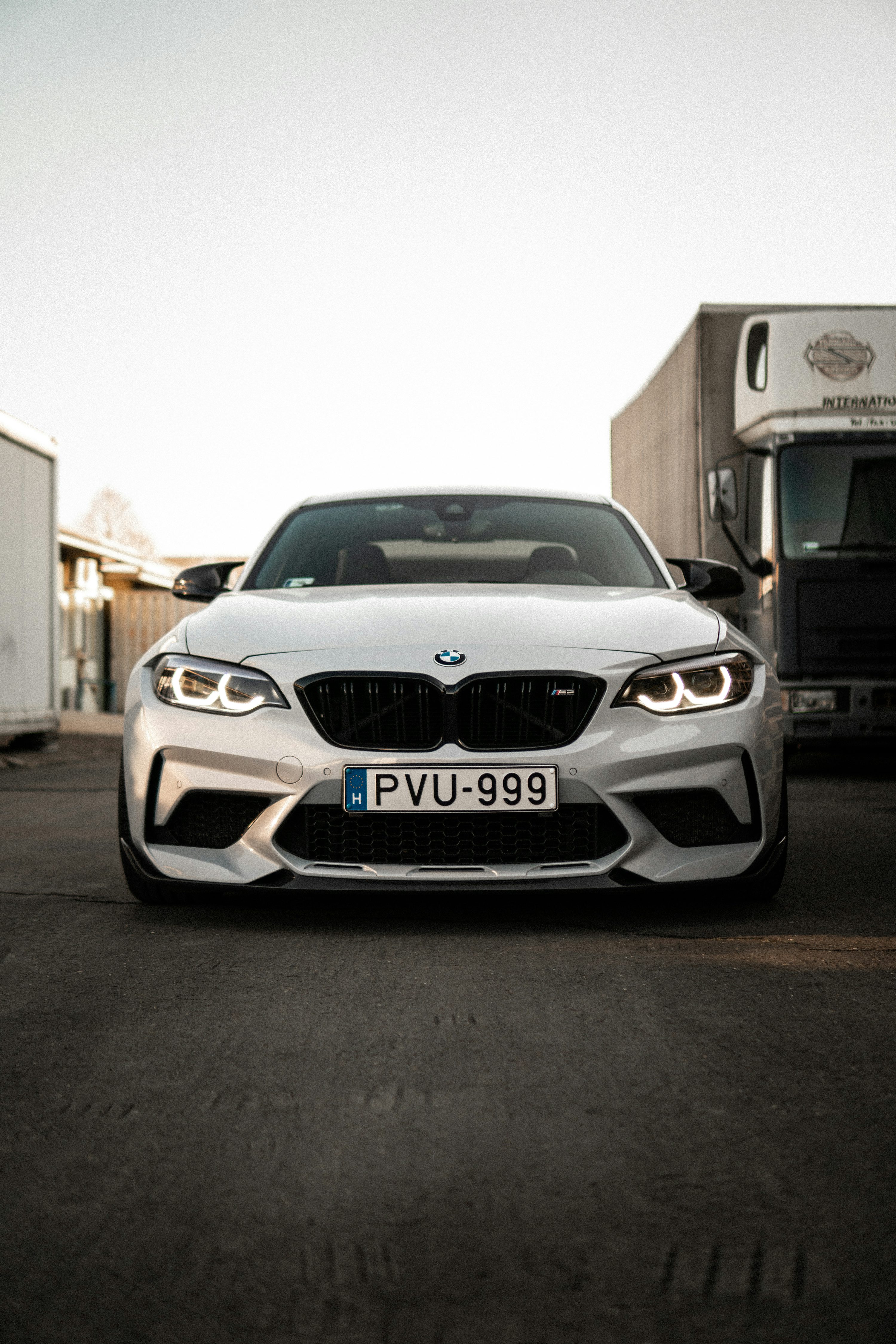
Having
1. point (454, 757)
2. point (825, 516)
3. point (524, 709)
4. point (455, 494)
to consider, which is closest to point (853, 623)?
point (825, 516)

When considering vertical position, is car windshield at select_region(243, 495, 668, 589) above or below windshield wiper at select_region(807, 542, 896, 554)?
below

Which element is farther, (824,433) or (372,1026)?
(824,433)

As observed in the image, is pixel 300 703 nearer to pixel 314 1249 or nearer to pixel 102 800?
pixel 314 1249

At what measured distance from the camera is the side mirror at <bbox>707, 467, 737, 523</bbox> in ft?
32.5

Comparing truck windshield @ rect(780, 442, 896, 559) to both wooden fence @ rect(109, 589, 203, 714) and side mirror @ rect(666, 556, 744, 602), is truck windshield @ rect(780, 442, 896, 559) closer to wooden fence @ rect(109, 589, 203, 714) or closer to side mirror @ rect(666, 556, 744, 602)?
side mirror @ rect(666, 556, 744, 602)

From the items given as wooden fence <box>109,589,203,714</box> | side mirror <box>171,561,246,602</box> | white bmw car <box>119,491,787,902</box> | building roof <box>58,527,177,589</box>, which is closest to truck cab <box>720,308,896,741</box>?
side mirror <box>171,561,246,602</box>

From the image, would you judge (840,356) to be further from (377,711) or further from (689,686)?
(377,711)

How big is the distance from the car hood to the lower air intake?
1.32 ft

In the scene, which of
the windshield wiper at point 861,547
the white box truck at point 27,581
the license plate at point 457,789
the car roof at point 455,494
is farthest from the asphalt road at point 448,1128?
the white box truck at point 27,581

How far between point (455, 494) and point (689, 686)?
2.03 metres

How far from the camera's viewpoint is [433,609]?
4.24 m

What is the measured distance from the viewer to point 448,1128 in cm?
228

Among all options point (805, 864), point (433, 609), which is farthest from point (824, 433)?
point (433, 609)

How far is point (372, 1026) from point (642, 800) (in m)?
1.22
